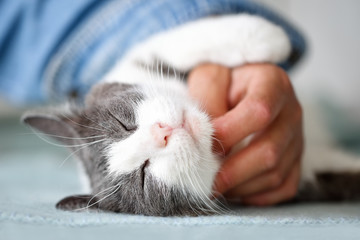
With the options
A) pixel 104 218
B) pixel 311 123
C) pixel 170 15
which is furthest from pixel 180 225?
pixel 311 123

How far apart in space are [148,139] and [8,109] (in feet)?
9.21

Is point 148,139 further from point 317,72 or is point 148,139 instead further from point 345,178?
point 317,72

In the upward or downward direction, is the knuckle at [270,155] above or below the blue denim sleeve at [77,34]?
below

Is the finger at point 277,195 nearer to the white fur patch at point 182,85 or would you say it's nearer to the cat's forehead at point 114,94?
the white fur patch at point 182,85

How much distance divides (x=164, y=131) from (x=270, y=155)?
0.31 meters

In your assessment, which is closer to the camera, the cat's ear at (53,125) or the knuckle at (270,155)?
the knuckle at (270,155)

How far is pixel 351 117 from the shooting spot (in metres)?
2.15

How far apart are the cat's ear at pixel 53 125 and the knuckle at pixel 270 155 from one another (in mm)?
576

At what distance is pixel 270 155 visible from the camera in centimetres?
99

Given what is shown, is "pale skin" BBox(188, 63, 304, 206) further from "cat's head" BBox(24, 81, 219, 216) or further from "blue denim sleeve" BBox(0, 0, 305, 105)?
"blue denim sleeve" BBox(0, 0, 305, 105)

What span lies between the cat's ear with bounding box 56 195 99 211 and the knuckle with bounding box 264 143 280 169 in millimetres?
460

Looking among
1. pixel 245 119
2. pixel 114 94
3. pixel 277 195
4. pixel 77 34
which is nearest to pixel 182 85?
pixel 114 94

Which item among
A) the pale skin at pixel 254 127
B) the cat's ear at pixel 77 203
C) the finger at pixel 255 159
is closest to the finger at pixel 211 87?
the pale skin at pixel 254 127

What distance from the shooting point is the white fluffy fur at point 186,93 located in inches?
35.4
